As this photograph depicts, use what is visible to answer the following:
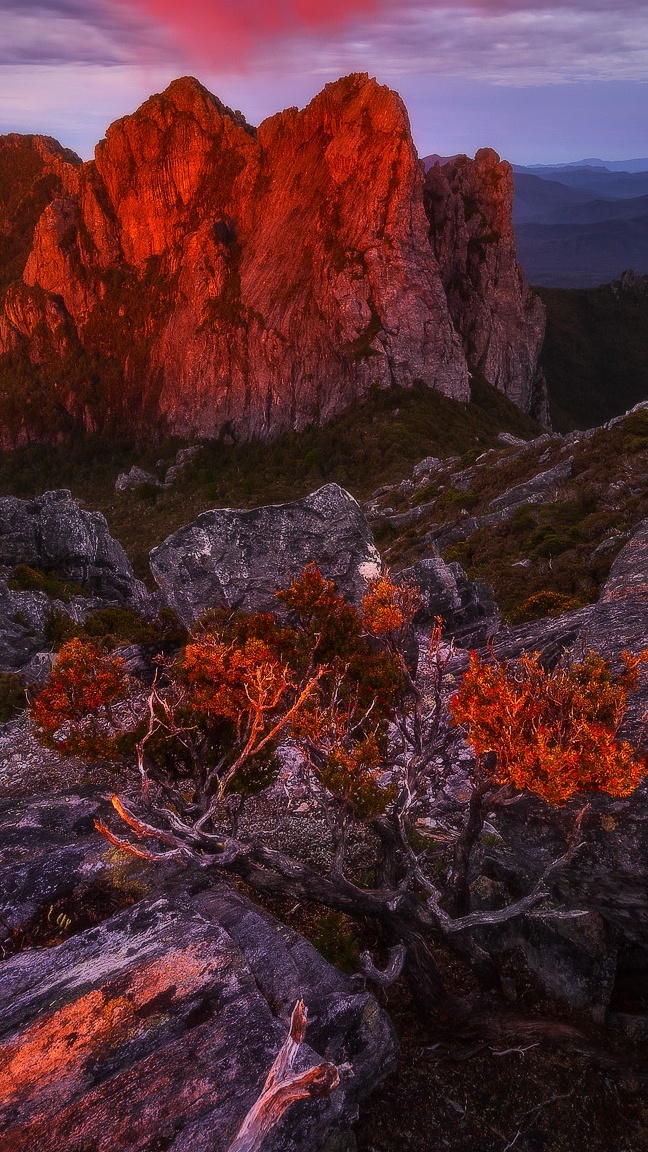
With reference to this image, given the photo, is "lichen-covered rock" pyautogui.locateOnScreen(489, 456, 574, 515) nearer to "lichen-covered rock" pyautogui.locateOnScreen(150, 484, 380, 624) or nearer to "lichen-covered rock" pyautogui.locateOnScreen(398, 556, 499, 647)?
"lichen-covered rock" pyautogui.locateOnScreen(398, 556, 499, 647)

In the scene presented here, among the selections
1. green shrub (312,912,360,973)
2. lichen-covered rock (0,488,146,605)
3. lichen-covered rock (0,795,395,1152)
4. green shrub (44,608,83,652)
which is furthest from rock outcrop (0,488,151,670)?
lichen-covered rock (0,795,395,1152)

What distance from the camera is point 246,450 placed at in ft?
389

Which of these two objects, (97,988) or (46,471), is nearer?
(97,988)

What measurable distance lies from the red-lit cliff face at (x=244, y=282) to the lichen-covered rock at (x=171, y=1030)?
102 metres

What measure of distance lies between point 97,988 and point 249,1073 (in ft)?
9.11

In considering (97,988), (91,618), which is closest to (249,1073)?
(97,988)

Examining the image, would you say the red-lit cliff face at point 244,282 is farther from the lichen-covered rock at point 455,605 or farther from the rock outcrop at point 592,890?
the rock outcrop at point 592,890

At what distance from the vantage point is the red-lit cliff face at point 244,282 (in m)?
106

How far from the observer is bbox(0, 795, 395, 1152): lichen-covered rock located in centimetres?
890

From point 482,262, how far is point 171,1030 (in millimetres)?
133832

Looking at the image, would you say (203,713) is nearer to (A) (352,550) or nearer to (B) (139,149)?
(A) (352,550)

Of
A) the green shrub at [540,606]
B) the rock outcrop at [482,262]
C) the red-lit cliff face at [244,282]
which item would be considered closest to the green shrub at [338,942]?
the green shrub at [540,606]

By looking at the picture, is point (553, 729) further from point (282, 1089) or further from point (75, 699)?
point (75, 699)

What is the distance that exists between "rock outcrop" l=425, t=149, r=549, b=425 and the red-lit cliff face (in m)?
0.53
